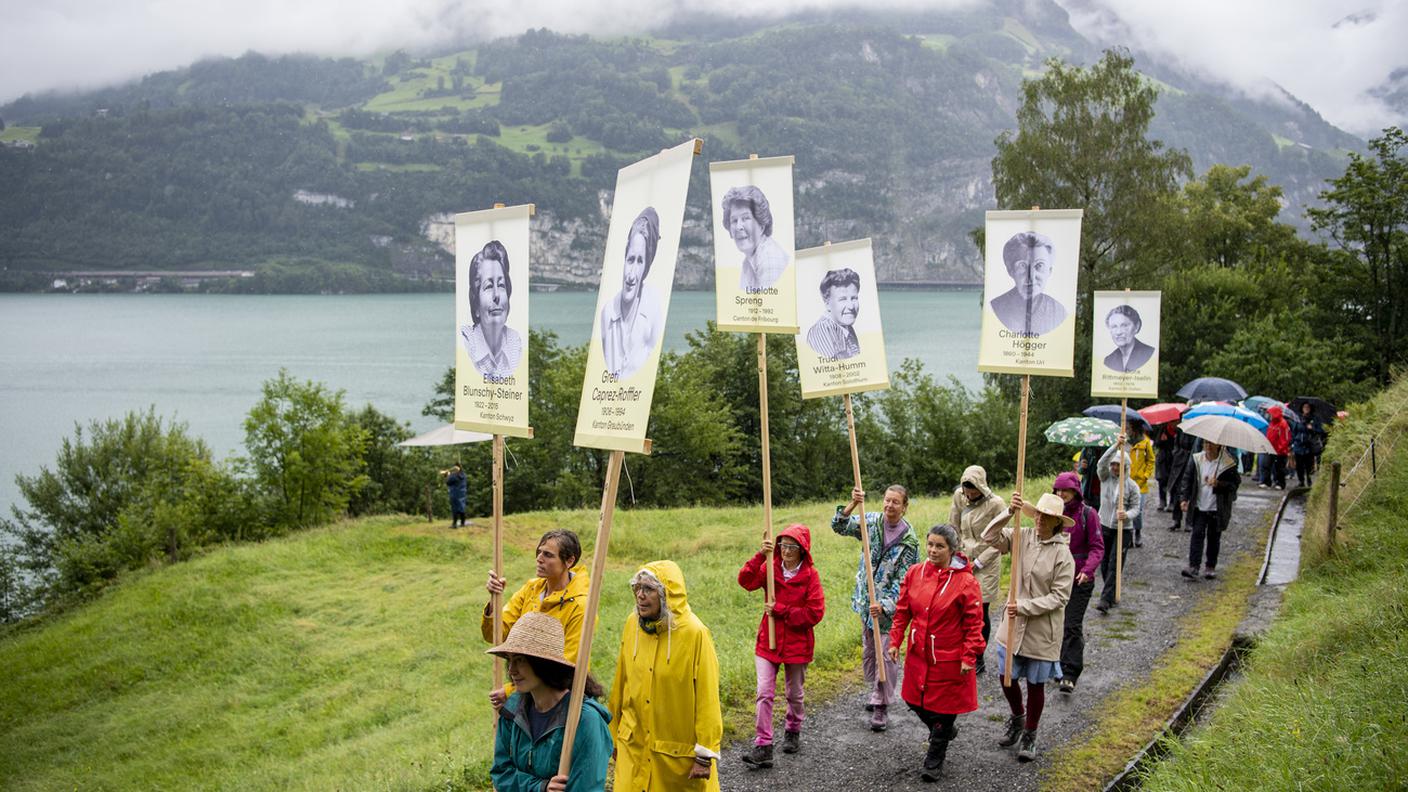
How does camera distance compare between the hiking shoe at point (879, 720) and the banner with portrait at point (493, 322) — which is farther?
the hiking shoe at point (879, 720)

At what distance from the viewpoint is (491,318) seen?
26.5 feet

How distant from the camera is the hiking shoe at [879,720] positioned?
973 cm

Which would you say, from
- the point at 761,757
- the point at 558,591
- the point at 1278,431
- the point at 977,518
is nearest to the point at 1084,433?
the point at 977,518

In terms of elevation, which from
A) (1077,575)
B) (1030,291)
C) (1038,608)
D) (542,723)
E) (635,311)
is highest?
(1030,291)

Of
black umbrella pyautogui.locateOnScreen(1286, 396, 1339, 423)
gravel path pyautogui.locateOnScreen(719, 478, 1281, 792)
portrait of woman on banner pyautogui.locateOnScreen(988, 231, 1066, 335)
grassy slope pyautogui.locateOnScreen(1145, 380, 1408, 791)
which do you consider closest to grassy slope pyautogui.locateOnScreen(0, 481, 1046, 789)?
gravel path pyautogui.locateOnScreen(719, 478, 1281, 792)

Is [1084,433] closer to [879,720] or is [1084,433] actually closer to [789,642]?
[879,720]

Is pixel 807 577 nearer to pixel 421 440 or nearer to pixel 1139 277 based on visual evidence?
pixel 421 440

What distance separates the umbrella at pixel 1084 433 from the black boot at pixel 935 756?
8.21m

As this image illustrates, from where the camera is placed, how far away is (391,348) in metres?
140

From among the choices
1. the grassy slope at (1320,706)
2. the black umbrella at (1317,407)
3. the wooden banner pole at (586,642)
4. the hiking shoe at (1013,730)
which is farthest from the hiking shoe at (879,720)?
the black umbrella at (1317,407)

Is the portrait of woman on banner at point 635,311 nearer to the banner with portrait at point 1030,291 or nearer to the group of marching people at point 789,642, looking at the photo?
the group of marching people at point 789,642

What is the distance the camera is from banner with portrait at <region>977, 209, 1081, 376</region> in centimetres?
993

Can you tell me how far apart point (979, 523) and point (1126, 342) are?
24.3 feet

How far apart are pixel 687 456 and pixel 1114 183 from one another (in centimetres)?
2283
